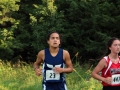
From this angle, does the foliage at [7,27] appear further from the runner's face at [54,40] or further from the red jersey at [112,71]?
the red jersey at [112,71]

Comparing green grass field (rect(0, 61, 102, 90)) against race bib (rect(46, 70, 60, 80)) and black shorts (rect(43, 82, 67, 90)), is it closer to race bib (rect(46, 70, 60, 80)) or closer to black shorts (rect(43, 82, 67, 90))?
black shorts (rect(43, 82, 67, 90))

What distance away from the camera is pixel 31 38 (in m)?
27.0

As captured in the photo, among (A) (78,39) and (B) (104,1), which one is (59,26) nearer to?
(A) (78,39)

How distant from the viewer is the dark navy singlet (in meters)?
5.41

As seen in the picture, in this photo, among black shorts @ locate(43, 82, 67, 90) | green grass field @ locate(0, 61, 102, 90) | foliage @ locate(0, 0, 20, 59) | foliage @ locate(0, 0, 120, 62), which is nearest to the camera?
black shorts @ locate(43, 82, 67, 90)

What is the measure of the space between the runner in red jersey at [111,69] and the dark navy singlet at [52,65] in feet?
1.94

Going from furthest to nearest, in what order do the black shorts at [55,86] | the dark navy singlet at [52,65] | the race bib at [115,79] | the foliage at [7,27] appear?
the foliage at [7,27] → the black shorts at [55,86] → the dark navy singlet at [52,65] → the race bib at [115,79]

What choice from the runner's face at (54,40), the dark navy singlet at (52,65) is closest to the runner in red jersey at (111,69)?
the dark navy singlet at (52,65)

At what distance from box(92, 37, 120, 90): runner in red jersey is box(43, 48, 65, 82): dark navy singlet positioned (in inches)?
23.2

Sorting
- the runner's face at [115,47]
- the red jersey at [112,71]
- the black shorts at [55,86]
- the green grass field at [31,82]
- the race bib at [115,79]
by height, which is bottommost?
the green grass field at [31,82]

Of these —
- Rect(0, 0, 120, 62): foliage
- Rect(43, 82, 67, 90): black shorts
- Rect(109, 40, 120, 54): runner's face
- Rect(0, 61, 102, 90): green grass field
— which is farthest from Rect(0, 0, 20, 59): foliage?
Rect(109, 40, 120, 54): runner's face

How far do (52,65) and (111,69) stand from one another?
0.93 m

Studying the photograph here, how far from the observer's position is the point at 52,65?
17.7ft

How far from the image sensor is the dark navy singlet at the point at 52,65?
17.7ft
